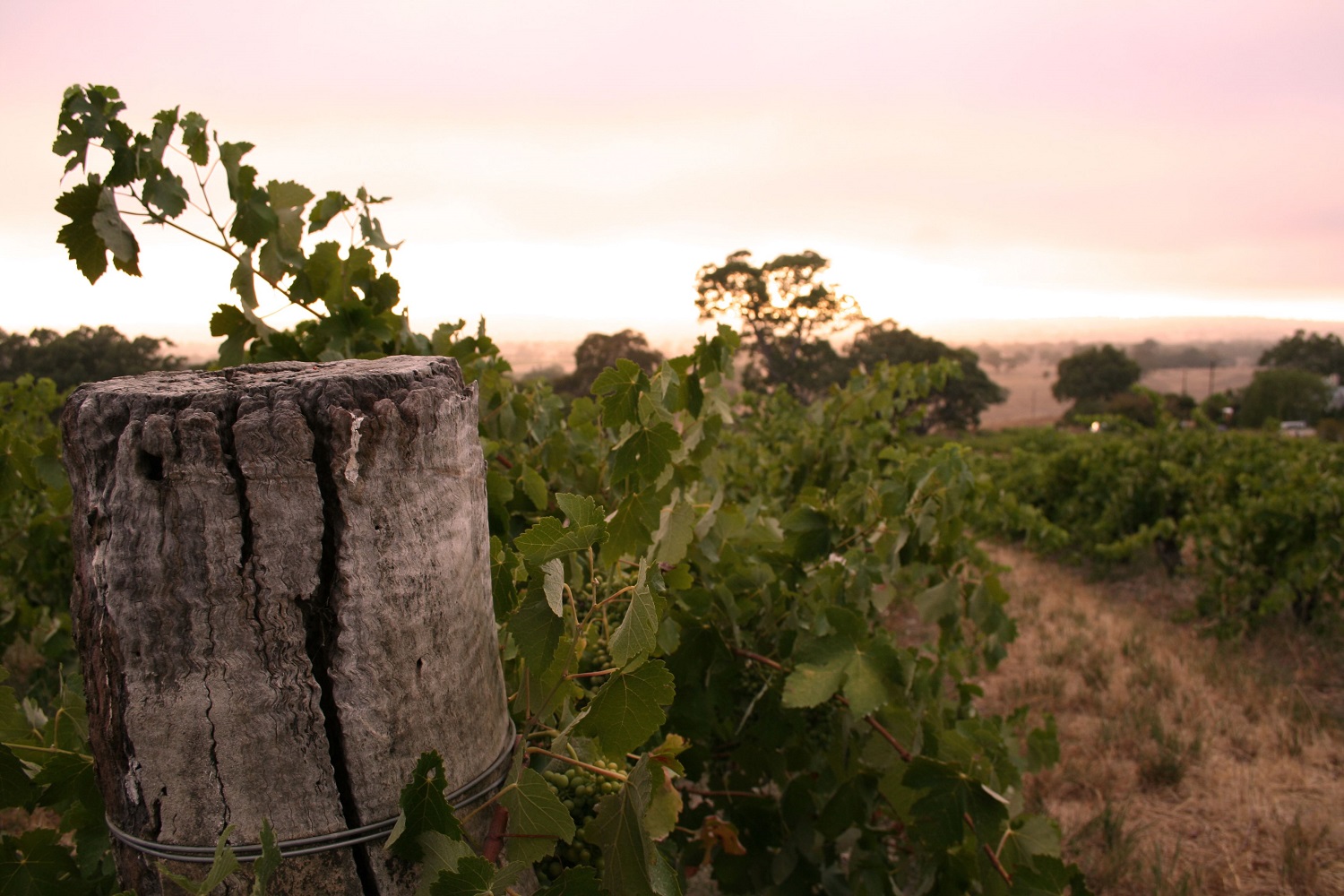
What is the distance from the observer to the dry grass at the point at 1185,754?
343cm

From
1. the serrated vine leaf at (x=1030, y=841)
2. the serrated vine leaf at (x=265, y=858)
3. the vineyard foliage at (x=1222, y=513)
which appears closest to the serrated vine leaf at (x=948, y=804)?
the serrated vine leaf at (x=1030, y=841)

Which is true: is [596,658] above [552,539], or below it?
below

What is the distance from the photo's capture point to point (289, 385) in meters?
0.87

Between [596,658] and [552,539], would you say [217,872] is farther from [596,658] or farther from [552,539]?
[596,658]

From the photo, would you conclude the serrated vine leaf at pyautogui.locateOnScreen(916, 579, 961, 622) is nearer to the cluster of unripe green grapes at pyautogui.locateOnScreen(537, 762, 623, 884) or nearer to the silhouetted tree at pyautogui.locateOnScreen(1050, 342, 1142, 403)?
the cluster of unripe green grapes at pyautogui.locateOnScreen(537, 762, 623, 884)

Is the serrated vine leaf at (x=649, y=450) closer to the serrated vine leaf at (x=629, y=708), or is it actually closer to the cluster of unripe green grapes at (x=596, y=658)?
the cluster of unripe green grapes at (x=596, y=658)

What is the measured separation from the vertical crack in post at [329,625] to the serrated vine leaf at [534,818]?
164mm

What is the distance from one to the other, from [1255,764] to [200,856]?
16.6 feet

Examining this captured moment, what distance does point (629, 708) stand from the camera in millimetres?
1002

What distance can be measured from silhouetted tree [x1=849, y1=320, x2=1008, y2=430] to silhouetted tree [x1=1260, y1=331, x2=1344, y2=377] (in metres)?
20.4

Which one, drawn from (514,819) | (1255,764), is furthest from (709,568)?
(1255,764)

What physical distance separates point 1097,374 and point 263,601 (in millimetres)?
50677

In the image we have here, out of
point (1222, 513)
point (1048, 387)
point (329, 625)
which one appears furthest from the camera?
point (1048, 387)

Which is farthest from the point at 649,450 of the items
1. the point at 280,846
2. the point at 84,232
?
the point at 84,232
